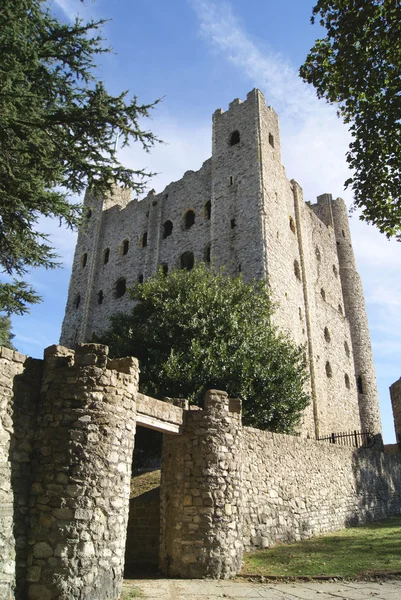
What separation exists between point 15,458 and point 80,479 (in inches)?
34.4

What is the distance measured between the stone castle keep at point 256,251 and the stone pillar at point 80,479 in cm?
1729

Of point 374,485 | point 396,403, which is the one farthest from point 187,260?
point 374,485

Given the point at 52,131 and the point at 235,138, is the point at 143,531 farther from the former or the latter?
the point at 235,138

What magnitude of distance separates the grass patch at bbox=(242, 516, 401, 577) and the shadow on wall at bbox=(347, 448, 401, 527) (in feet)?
12.0

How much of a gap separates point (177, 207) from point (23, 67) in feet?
73.8

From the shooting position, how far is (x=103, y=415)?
6.93m

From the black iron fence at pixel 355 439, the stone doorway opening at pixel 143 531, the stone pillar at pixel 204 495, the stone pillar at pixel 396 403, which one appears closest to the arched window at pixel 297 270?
the stone pillar at pixel 396 403

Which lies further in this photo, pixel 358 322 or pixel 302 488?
pixel 358 322

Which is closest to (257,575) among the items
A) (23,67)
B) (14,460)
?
(14,460)

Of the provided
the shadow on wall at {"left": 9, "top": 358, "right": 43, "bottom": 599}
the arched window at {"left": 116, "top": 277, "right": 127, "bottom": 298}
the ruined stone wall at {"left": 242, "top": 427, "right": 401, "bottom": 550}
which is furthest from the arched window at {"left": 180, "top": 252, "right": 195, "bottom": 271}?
the shadow on wall at {"left": 9, "top": 358, "right": 43, "bottom": 599}

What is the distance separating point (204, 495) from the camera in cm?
889

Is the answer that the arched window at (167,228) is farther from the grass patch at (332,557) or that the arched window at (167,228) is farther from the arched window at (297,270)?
the grass patch at (332,557)

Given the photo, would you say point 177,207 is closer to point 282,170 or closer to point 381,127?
point 282,170

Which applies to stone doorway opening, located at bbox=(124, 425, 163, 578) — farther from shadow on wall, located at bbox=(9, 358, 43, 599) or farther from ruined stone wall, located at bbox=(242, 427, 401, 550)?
Answer: shadow on wall, located at bbox=(9, 358, 43, 599)
